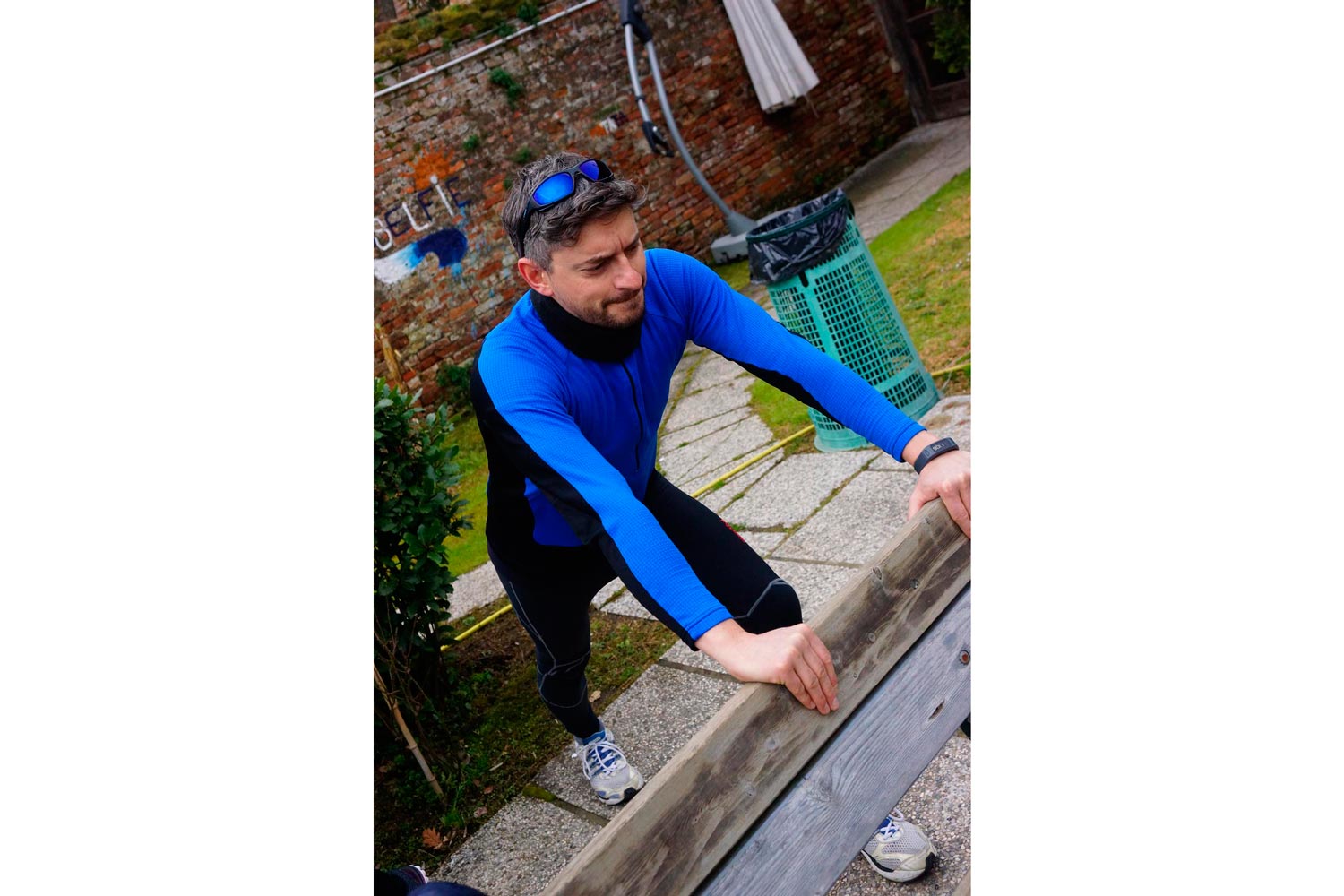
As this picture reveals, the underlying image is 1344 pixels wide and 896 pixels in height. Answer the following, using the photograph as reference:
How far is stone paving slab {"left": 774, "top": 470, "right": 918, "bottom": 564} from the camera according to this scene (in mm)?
3637

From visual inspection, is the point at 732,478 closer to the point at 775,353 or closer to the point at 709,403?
the point at 709,403

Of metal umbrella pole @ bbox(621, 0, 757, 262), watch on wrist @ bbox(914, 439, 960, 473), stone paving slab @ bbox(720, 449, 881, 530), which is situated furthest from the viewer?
metal umbrella pole @ bbox(621, 0, 757, 262)

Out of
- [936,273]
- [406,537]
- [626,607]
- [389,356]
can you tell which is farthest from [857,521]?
[389,356]

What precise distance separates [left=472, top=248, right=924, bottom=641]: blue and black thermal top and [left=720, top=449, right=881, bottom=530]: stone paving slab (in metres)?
1.81

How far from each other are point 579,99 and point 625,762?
7.19 m

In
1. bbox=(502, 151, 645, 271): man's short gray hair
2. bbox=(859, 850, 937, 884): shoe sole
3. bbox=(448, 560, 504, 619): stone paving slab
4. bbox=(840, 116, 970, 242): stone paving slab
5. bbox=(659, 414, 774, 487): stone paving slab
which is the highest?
bbox=(502, 151, 645, 271): man's short gray hair

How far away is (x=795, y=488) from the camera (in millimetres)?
4391

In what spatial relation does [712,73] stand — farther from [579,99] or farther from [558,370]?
[558,370]

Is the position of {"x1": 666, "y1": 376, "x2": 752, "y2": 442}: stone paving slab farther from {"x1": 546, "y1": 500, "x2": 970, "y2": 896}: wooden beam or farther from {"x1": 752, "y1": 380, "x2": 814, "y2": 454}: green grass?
{"x1": 546, "y1": 500, "x2": 970, "y2": 896}: wooden beam

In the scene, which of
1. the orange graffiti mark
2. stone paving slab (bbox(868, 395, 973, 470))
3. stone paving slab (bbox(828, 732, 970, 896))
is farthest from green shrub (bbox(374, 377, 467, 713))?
the orange graffiti mark

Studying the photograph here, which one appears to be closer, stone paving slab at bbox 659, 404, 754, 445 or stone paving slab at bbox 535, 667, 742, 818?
stone paving slab at bbox 535, 667, 742, 818

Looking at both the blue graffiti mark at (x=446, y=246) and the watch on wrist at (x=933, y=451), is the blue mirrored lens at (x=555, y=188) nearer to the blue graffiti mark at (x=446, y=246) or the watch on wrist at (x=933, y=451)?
the watch on wrist at (x=933, y=451)

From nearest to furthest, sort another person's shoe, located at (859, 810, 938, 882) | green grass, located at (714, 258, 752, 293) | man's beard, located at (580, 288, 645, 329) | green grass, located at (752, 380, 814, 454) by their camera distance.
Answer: man's beard, located at (580, 288, 645, 329), another person's shoe, located at (859, 810, 938, 882), green grass, located at (752, 380, 814, 454), green grass, located at (714, 258, 752, 293)

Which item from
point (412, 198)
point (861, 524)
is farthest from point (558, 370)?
point (412, 198)
